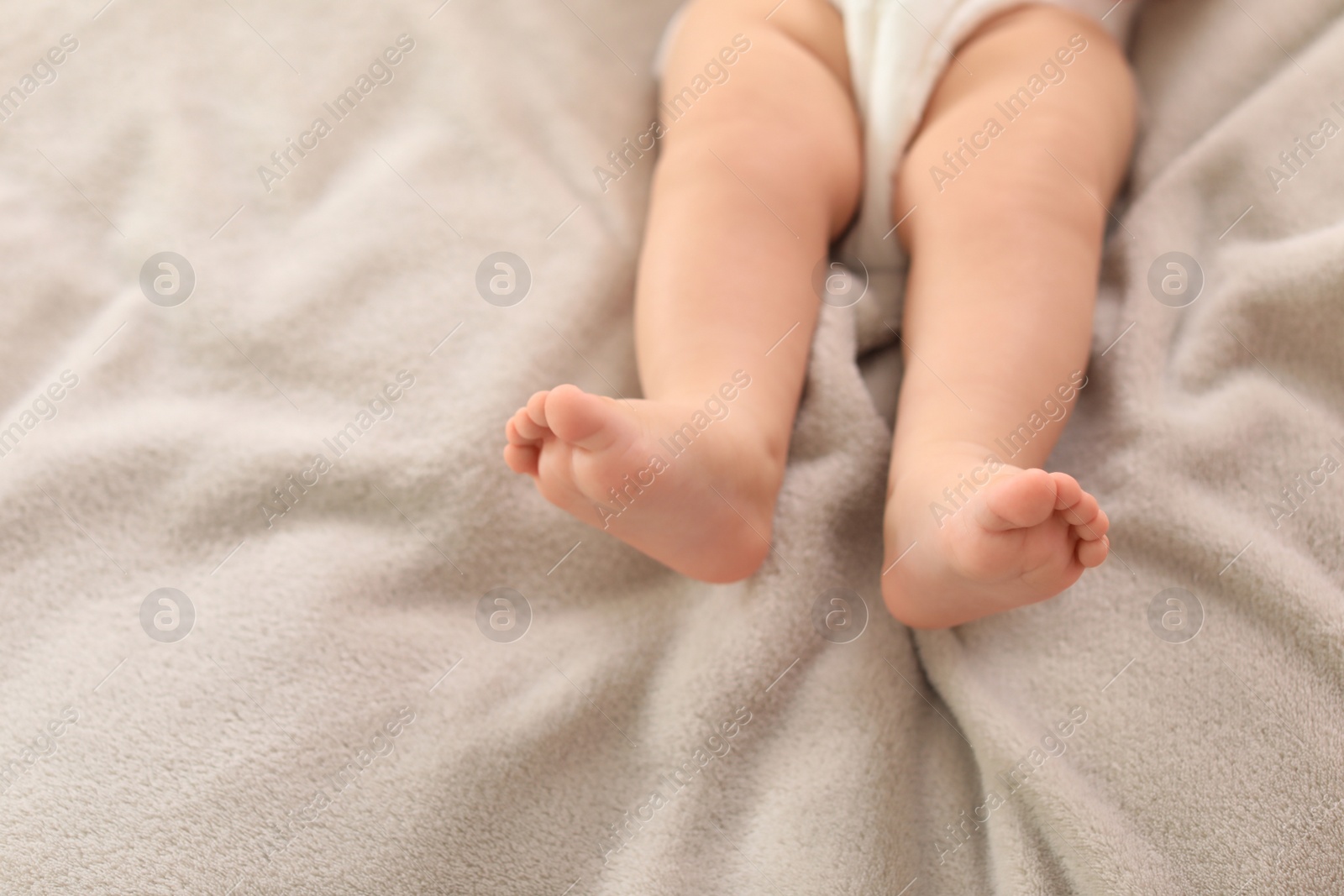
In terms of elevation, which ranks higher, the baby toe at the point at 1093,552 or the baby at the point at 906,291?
the baby at the point at 906,291

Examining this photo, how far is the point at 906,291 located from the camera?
2.72 feet

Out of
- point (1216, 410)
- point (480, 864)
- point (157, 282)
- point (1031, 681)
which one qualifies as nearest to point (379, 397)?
point (157, 282)

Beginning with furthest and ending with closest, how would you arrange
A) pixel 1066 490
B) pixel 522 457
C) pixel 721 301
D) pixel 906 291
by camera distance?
pixel 906 291
pixel 721 301
pixel 522 457
pixel 1066 490

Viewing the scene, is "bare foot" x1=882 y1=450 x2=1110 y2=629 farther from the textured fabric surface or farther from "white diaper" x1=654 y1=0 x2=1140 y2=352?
"white diaper" x1=654 y1=0 x2=1140 y2=352

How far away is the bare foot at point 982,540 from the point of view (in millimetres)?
506

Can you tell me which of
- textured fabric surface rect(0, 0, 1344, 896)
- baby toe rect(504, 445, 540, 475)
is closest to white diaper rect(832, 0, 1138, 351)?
textured fabric surface rect(0, 0, 1344, 896)

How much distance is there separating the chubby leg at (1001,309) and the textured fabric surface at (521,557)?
7 centimetres

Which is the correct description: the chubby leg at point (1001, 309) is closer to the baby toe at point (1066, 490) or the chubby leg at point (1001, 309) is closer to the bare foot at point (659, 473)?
the baby toe at point (1066, 490)

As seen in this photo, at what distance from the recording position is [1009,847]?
60cm

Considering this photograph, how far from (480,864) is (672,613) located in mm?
229

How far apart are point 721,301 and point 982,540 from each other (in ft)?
0.96

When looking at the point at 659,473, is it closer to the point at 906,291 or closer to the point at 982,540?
the point at 982,540

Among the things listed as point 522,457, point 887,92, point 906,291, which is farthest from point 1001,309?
point 522,457

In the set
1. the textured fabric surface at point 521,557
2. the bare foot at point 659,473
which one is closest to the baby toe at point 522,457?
the bare foot at point 659,473
